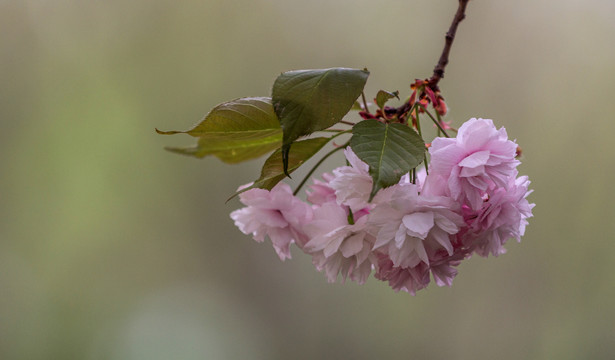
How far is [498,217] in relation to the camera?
0.49m

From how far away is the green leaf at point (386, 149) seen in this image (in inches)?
17.2

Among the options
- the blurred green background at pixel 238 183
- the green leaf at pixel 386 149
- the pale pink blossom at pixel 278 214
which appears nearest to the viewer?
the green leaf at pixel 386 149

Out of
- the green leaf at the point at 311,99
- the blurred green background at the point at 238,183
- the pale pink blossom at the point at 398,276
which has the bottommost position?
the blurred green background at the point at 238,183

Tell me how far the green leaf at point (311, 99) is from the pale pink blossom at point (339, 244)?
3.4 inches

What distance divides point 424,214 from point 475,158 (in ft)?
0.21

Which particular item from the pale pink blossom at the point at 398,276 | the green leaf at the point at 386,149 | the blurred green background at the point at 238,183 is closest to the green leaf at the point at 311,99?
the green leaf at the point at 386,149

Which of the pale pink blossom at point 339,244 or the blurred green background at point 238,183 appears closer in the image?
the pale pink blossom at point 339,244

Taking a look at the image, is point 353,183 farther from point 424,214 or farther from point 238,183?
point 238,183

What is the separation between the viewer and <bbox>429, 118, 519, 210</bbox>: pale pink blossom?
0.47 meters

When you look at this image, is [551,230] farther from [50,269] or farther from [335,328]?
[50,269]

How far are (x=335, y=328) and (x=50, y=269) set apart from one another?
1.01 meters

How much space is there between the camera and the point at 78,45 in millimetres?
1926

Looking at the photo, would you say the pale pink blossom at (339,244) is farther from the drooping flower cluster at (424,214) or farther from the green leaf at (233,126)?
the green leaf at (233,126)

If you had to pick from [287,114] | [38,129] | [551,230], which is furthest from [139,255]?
[287,114]
